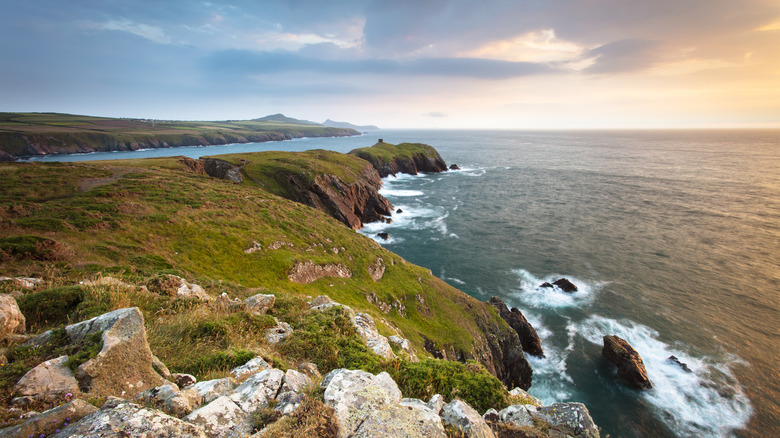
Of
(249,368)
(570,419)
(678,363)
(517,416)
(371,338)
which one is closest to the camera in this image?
(570,419)

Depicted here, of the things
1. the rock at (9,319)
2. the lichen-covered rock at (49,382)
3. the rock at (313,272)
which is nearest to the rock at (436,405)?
the lichen-covered rock at (49,382)

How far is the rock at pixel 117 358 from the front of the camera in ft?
20.2

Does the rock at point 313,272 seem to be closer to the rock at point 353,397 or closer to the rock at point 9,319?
the rock at point 9,319

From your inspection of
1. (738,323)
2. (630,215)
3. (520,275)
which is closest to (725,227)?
(630,215)

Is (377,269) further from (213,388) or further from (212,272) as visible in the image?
(213,388)

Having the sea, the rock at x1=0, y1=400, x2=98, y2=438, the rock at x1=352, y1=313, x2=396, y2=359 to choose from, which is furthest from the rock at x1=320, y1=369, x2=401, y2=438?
the sea

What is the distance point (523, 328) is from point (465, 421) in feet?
106

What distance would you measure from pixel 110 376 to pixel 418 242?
54.8m

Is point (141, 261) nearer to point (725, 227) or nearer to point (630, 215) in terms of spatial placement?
point (630, 215)

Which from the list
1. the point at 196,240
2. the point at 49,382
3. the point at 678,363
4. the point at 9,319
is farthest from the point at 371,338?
the point at 678,363

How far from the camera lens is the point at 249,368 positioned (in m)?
8.47

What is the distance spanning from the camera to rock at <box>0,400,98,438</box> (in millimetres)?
4343

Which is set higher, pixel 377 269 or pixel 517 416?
pixel 517 416

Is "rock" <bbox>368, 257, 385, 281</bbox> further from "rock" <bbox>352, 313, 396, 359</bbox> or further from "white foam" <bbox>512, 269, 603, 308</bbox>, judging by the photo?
"white foam" <bbox>512, 269, 603, 308</bbox>
